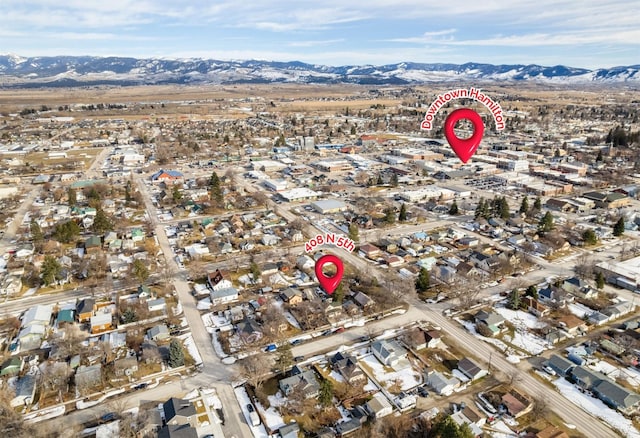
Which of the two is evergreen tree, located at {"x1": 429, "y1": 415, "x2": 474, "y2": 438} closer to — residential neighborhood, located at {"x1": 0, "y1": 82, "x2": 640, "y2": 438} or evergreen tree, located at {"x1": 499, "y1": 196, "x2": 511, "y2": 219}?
residential neighborhood, located at {"x1": 0, "y1": 82, "x2": 640, "y2": 438}

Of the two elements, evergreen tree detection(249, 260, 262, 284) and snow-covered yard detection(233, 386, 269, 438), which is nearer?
snow-covered yard detection(233, 386, 269, 438)

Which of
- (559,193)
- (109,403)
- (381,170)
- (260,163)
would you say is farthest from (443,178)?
(109,403)

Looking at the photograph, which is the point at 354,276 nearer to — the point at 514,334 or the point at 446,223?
the point at 514,334

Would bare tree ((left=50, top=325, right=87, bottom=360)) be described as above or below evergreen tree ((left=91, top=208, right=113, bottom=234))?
below

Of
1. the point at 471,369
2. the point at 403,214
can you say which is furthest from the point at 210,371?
the point at 403,214

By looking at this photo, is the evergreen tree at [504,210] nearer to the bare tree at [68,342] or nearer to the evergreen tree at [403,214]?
the evergreen tree at [403,214]

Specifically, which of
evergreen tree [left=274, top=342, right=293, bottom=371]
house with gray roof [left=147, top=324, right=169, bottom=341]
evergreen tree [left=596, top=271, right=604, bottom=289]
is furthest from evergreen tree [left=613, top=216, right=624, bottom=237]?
house with gray roof [left=147, top=324, right=169, bottom=341]
